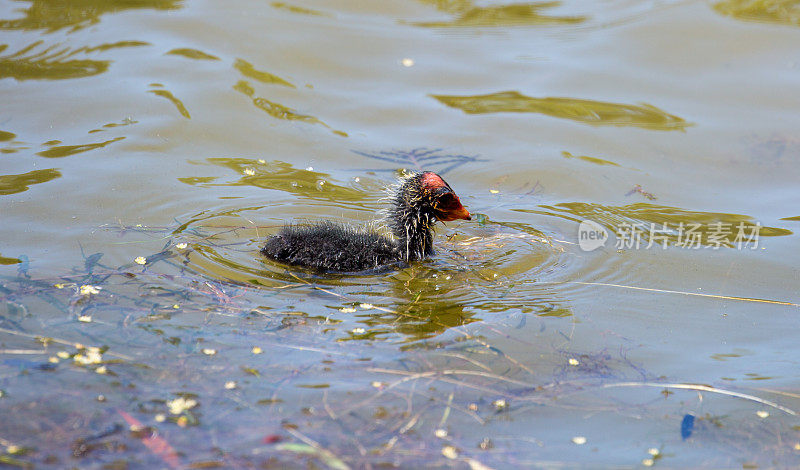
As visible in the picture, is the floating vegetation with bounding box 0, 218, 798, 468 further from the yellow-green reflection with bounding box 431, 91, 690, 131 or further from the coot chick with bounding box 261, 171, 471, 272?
the yellow-green reflection with bounding box 431, 91, 690, 131

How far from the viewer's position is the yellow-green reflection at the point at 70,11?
9.03 m

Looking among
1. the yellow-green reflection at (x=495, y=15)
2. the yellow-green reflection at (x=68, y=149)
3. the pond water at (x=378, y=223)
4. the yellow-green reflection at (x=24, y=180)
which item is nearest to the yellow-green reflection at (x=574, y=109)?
the pond water at (x=378, y=223)

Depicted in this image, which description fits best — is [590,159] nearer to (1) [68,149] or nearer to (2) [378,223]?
(2) [378,223]

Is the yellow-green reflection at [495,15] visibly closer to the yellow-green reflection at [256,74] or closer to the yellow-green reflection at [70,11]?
the yellow-green reflection at [256,74]

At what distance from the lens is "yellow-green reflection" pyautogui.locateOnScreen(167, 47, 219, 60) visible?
28.2ft

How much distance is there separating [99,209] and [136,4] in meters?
4.54

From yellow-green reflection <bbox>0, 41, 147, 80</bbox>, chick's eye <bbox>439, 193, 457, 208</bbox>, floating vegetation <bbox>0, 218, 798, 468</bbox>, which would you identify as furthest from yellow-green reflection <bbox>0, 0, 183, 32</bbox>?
chick's eye <bbox>439, 193, 457, 208</bbox>

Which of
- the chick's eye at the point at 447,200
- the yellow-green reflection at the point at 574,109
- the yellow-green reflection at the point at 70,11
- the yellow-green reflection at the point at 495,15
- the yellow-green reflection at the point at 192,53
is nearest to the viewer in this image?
the chick's eye at the point at 447,200

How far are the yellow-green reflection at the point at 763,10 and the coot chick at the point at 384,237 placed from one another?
5903 millimetres

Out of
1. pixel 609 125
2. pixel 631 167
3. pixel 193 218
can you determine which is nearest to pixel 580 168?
pixel 631 167

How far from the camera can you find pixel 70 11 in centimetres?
928

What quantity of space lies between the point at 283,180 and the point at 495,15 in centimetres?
465

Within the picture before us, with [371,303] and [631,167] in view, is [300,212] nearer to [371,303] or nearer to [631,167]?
[371,303]

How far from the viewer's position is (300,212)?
6.33 metres
